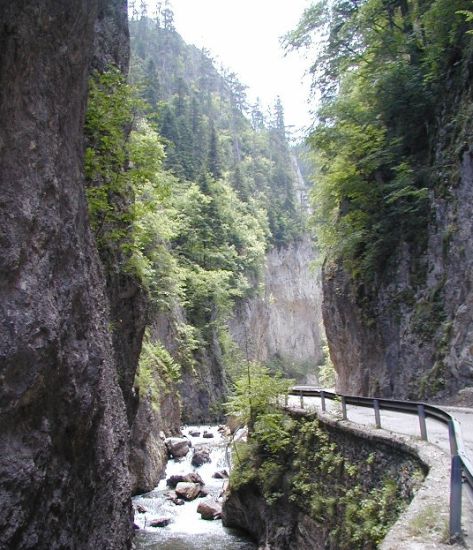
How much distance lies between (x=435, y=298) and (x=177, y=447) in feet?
46.6

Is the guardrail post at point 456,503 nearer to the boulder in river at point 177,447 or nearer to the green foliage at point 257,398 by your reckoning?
the green foliage at point 257,398

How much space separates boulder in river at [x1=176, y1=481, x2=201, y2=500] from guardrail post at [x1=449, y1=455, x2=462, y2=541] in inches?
620

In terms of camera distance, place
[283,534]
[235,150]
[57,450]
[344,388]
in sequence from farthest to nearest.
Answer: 1. [235,150]
2. [344,388]
3. [283,534]
4. [57,450]

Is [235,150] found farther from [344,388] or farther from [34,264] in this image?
[34,264]

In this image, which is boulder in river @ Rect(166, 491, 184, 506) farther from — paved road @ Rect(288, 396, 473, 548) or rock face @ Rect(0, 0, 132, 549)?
rock face @ Rect(0, 0, 132, 549)

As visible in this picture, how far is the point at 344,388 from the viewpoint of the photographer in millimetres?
22938

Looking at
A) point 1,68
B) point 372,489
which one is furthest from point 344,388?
point 1,68

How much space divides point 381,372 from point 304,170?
86059 mm

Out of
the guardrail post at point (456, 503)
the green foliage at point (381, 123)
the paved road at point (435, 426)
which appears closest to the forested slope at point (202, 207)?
the green foliage at point (381, 123)

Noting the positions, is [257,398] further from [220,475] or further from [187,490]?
[220,475]

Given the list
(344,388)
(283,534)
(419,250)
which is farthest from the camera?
(344,388)

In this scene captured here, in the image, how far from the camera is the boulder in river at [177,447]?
2344cm

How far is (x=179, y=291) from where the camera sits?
29.9 meters

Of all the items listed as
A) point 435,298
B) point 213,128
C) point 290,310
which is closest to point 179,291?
point 435,298
